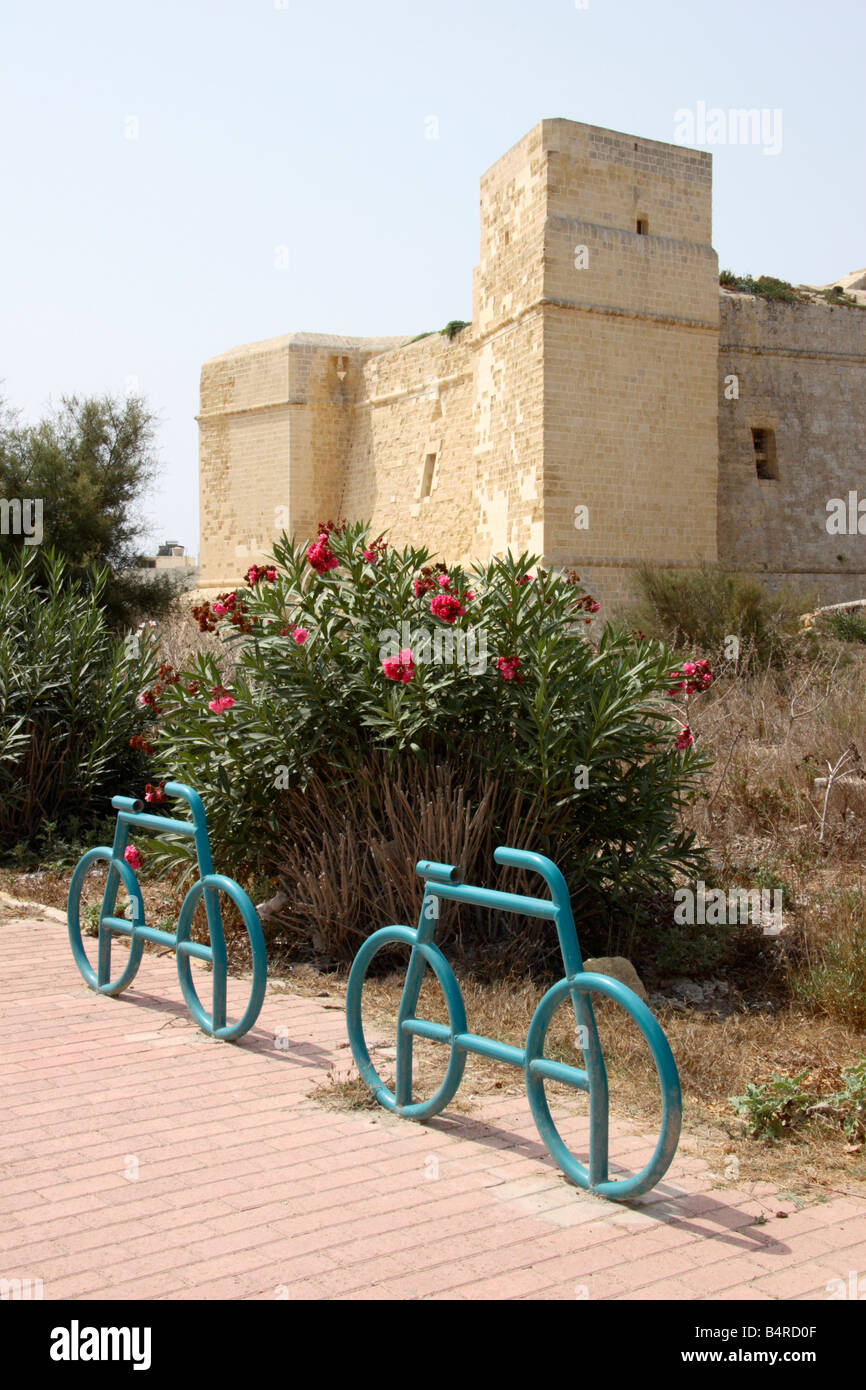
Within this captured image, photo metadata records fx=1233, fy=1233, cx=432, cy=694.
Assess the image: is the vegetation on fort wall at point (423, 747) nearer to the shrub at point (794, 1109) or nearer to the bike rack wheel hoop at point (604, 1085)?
the shrub at point (794, 1109)

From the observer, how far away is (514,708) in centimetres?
557

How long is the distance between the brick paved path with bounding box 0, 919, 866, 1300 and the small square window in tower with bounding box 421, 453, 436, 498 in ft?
68.8

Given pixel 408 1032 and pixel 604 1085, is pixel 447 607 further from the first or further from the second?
pixel 604 1085

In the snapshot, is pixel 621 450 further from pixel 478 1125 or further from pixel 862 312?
pixel 478 1125

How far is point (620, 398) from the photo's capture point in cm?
1961

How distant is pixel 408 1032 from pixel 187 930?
128cm

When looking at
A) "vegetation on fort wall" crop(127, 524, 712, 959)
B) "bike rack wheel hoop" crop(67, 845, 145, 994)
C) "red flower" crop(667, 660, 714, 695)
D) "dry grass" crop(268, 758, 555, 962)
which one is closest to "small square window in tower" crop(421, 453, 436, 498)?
"vegetation on fort wall" crop(127, 524, 712, 959)

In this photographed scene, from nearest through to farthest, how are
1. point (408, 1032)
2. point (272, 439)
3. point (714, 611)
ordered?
point (408, 1032) → point (714, 611) → point (272, 439)

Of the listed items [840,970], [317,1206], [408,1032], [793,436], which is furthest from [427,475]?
[317,1206]

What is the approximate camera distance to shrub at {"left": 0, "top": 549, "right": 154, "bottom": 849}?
8070mm

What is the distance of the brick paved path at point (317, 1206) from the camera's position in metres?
2.62

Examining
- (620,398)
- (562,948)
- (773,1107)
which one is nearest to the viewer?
(562,948)

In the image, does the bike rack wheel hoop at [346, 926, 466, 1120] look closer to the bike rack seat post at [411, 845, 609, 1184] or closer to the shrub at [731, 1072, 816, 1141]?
the bike rack seat post at [411, 845, 609, 1184]
